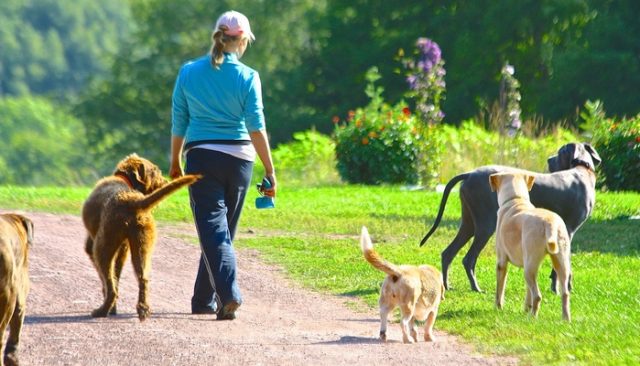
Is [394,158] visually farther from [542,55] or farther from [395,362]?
[542,55]

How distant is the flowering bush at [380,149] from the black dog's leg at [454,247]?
11.4 metres

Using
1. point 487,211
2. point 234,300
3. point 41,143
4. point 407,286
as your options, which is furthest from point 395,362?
point 41,143

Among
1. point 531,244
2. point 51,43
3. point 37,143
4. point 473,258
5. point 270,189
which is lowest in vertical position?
point 37,143

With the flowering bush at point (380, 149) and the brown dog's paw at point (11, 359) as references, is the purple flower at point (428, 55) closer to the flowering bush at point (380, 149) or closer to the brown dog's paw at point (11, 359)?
the flowering bush at point (380, 149)

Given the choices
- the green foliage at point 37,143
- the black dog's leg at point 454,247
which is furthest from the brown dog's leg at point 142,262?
the green foliage at point 37,143

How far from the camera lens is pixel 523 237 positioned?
30.5ft

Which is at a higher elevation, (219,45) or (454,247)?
(219,45)

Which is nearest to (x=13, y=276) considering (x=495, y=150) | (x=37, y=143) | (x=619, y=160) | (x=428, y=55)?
(x=619, y=160)

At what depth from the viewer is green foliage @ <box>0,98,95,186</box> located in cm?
8400

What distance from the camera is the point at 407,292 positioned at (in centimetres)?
823

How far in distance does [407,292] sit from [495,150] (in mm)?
15780

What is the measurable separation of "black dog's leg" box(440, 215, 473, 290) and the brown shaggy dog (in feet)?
10.7

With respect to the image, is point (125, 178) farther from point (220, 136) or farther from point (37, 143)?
point (37, 143)

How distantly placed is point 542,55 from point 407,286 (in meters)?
36.8
